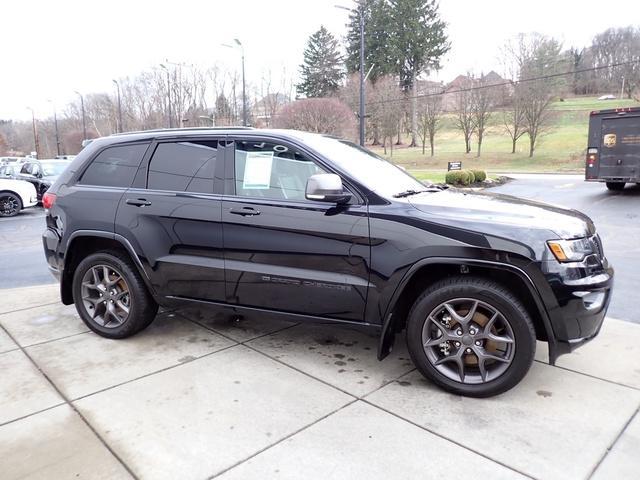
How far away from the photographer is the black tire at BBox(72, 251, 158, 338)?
13.2ft

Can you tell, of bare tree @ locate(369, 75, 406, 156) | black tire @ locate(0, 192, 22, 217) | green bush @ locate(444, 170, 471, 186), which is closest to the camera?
black tire @ locate(0, 192, 22, 217)

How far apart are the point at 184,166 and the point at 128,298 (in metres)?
1.24

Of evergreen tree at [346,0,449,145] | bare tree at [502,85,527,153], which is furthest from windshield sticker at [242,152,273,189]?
evergreen tree at [346,0,449,145]

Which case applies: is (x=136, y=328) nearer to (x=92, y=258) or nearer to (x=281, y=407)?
(x=92, y=258)

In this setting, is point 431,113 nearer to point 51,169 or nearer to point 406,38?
point 406,38

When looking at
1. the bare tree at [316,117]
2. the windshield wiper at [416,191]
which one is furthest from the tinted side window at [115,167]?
the bare tree at [316,117]

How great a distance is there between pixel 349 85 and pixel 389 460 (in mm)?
50123

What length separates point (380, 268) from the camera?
3.17 meters

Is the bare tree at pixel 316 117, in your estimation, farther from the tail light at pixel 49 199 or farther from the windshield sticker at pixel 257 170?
the windshield sticker at pixel 257 170

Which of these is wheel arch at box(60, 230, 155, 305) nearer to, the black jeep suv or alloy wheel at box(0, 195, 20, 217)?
the black jeep suv

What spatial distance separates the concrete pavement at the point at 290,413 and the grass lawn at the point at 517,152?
3055cm

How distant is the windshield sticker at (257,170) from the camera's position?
3.61 metres

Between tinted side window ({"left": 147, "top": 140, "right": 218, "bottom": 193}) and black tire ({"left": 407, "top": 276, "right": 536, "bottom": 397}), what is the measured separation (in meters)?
1.85

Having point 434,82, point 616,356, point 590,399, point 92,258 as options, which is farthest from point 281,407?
point 434,82
